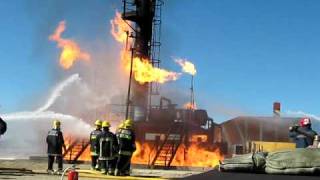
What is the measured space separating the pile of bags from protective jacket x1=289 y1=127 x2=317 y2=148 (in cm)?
606

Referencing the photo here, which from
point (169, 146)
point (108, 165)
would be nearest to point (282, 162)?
point (108, 165)

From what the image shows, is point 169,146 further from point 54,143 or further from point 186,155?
point 54,143

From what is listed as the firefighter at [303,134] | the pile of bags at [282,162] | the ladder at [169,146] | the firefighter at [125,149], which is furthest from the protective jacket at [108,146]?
the ladder at [169,146]

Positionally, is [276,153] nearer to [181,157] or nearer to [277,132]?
[181,157]

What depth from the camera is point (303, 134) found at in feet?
37.6

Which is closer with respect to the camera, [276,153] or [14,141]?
[276,153]

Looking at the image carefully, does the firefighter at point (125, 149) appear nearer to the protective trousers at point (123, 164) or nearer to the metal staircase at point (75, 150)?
the protective trousers at point (123, 164)

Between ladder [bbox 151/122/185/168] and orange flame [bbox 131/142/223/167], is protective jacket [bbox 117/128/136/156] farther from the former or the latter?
orange flame [bbox 131/142/223/167]

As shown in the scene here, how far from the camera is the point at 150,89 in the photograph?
126ft

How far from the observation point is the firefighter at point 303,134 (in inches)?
445

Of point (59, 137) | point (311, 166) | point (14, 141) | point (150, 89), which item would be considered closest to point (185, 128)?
point (150, 89)

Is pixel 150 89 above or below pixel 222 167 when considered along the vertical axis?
above

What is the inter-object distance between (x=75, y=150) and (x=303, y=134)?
22525 mm

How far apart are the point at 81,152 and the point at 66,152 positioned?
38.2 inches
